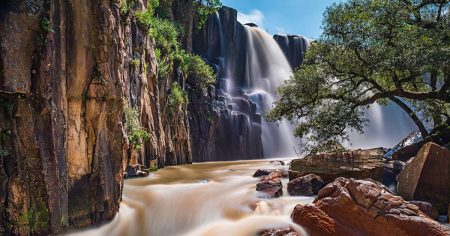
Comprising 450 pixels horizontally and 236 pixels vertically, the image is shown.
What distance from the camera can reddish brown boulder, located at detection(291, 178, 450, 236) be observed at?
7.24 m

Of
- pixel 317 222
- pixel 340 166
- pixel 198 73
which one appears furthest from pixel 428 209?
pixel 198 73

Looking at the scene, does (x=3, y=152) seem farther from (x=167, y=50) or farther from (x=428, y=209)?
(x=167, y=50)

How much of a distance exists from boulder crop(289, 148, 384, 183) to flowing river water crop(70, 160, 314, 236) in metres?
1.79

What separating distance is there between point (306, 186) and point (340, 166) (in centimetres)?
203

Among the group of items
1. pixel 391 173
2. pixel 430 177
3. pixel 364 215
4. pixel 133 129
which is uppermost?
pixel 133 129

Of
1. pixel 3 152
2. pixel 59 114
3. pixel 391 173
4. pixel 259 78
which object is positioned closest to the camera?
pixel 3 152

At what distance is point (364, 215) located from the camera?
7633 mm

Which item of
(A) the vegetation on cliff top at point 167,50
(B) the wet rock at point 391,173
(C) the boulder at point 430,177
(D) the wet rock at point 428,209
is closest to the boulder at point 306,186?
(C) the boulder at point 430,177

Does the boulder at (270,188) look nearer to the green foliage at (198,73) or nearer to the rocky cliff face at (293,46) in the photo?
the green foliage at (198,73)

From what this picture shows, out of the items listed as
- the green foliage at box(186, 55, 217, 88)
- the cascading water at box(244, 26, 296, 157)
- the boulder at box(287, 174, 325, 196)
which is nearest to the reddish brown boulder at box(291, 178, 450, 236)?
the boulder at box(287, 174, 325, 196)

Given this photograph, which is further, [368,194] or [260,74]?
[260,74]

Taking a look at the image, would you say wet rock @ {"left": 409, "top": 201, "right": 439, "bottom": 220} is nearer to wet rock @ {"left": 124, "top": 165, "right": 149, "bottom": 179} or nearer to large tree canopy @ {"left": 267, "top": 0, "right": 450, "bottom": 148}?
large tree canopy @ {"left": 267, "top": 0, "right": 450, "bottom": 148}

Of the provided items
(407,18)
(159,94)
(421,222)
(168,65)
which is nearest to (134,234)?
(421,222)

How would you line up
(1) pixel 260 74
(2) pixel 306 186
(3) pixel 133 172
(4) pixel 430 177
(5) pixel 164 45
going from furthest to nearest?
1. (1) pixel 260 74
2. (5) pixel 164 45
3. (3) pixel 133 172
4. (2) pixel 306 186
5. (4) pixel 430 177
